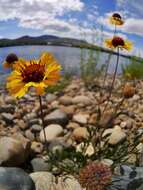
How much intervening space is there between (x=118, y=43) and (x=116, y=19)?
1.07 feet

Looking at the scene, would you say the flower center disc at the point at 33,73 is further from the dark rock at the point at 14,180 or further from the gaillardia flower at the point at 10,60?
the gaillardia flower at the point at 10,60

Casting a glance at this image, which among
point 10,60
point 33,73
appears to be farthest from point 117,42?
point 33,73

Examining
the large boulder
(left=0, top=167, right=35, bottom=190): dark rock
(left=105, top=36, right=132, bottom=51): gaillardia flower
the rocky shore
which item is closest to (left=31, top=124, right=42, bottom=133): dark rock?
the rocky shore

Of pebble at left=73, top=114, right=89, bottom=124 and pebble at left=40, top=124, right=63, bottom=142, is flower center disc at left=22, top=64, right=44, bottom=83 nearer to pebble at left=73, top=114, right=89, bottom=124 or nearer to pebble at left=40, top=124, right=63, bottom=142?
pebble at left=40, top=124, right=63, bottom=142

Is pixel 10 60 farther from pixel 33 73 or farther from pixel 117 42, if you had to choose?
pixel 33 73

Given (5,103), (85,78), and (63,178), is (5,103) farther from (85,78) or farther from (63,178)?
(63,178)

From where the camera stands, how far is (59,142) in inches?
200

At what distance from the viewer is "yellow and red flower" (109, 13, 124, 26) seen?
4.54 metres

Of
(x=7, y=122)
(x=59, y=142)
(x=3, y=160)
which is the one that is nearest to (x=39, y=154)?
(x=59, y=142)

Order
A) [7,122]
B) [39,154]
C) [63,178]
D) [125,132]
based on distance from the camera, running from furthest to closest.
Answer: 1. [7,122]
2. [125,132]
3. [39,154]
4. [63,178]

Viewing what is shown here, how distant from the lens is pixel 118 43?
4.34 metres

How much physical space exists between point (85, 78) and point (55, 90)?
855 mm

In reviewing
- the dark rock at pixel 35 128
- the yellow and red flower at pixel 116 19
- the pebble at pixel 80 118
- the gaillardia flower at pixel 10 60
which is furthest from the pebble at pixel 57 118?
the yellow and red flower at pixel 116 19

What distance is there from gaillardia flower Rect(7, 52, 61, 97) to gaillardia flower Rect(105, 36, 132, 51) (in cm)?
149
